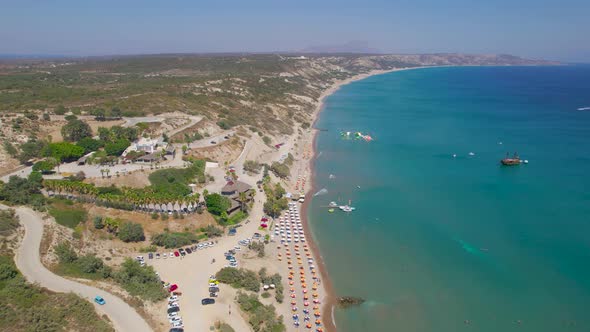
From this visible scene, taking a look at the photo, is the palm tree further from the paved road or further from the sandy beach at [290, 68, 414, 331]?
the paved road

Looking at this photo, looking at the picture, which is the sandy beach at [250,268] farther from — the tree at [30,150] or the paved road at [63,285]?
the tree at [30,150]

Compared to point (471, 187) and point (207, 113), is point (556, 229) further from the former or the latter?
point (207, 113)

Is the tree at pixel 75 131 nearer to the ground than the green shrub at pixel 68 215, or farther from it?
farther from it

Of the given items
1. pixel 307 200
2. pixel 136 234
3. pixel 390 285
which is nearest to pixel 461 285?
pixel 390 285

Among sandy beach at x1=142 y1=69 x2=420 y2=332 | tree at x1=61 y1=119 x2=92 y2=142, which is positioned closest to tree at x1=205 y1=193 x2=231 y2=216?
sandy beach at x1=142 y1=69 x2=420 y2=332

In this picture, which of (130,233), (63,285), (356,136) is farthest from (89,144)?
(356,136)

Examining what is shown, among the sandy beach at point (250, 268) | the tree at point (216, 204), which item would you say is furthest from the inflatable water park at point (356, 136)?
the tree at point (216, 204)
